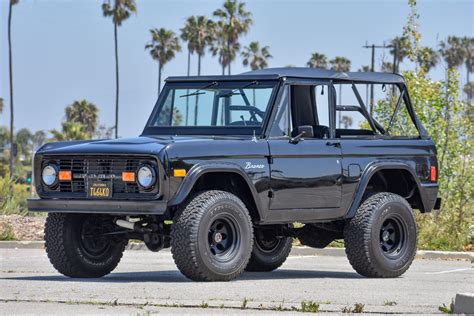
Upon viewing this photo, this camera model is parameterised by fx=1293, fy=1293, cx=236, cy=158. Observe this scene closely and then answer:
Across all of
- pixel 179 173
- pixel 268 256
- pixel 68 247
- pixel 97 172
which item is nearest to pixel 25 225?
pixel 268 256

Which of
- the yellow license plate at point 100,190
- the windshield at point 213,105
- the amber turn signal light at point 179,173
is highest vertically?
the windshield at point 213,105

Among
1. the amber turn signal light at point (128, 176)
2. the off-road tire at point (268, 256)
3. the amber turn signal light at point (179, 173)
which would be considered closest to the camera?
the amber turn signal light at point (179, 173)

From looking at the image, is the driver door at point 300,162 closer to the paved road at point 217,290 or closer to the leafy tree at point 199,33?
the paved road at point 217,290

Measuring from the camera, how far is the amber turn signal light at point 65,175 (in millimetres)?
13672

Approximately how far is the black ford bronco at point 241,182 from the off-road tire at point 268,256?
2 cm

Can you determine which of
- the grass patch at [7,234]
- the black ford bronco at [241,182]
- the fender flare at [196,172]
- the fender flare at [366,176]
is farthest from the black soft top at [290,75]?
the grass patch at [7,234]

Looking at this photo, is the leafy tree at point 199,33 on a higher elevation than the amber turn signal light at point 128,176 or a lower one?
higher

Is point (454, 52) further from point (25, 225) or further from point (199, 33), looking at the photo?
point (25, 225)

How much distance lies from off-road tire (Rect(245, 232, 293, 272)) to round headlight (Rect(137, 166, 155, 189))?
10.2 feet

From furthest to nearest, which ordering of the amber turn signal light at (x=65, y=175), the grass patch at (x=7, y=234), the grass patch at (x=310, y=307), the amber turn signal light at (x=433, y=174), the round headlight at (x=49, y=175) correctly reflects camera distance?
the grass patch at (x=7, y=234), the amber turn signal light at (x=433, y=174), the round headlight at (x=49, y=175), the amber turn signal light at (x=65, y=175), the grass patch at (x=310, y=307)

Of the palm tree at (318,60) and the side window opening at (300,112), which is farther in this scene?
the palm tree at (318,60)

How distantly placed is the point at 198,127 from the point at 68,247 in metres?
2.07

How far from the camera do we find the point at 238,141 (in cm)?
1375

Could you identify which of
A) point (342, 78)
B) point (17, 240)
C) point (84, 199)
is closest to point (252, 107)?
point (342, 78)
